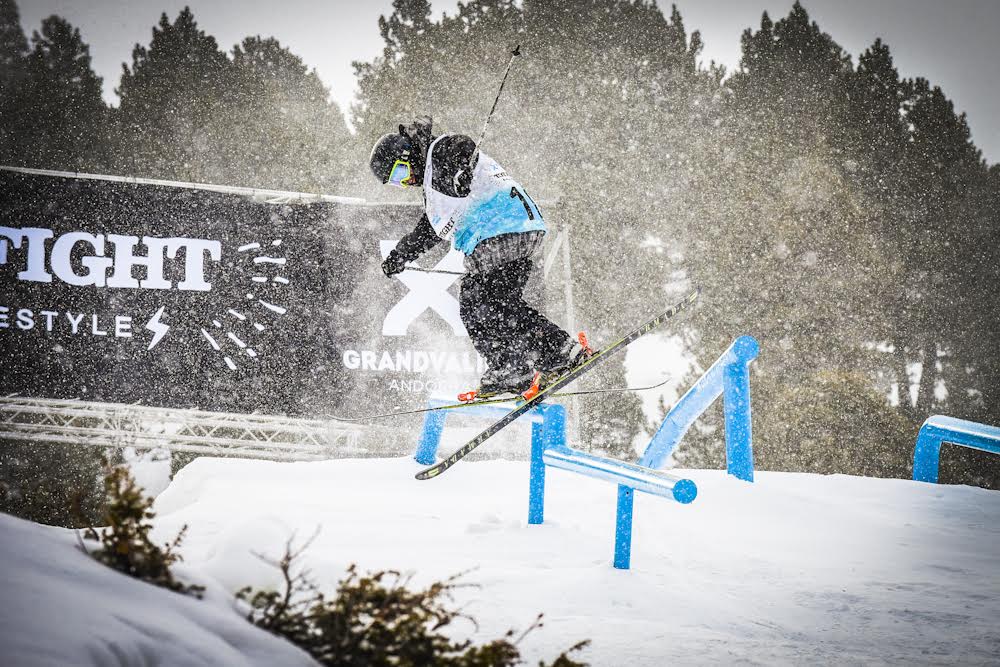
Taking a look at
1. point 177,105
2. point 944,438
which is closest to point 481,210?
point 944,438

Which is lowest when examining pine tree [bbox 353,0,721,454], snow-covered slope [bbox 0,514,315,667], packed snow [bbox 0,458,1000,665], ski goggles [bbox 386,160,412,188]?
packed snow [bbox 0,458,1000,665]

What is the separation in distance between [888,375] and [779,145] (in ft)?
20.5

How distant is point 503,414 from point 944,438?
266 cm

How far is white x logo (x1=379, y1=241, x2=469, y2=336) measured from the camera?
820 centimetres

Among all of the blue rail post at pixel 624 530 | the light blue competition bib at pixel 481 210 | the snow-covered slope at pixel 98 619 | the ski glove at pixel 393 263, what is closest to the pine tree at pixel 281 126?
the ski glove at pixel 393 263

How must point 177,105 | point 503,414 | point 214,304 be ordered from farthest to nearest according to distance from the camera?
point 177,105 → point 214,304 → point 503,414

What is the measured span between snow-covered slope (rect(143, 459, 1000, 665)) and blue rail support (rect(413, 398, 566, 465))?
28 cm

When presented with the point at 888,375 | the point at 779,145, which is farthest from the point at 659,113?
the point at 888,375

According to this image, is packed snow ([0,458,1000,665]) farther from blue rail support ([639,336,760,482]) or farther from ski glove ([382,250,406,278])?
ski glove ([382,250,406,278])

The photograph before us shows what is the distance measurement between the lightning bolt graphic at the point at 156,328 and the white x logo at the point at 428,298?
266 cm

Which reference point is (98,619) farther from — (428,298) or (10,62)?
(10,62)

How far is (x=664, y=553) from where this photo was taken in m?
3.07

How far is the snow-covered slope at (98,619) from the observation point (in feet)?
3.49

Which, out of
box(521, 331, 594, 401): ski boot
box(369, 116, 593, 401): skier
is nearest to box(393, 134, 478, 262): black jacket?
box(369, 116, 593, 401): skier
